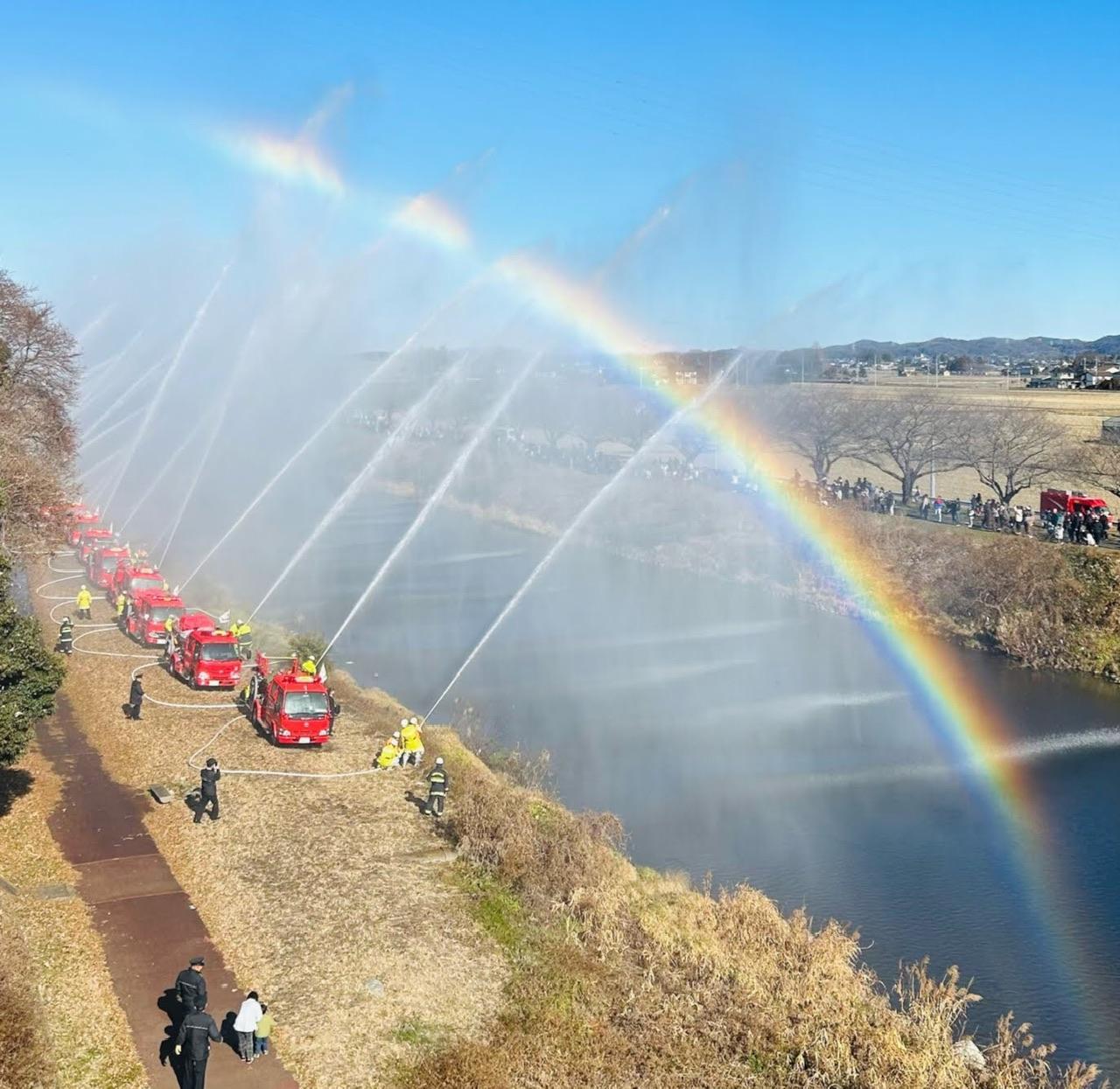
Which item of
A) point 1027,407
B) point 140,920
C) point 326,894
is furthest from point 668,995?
point 1027,407

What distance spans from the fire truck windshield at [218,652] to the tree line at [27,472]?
13.0 feet

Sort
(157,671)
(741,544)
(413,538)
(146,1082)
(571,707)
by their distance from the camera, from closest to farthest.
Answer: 1. (146,1082)
2. (157,671)
3. (571,707)
4. (741,544)
5. (413,538)

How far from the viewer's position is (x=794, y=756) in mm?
26594

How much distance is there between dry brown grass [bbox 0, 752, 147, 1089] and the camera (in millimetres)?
A: 10953

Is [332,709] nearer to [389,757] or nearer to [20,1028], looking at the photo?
[389,757]

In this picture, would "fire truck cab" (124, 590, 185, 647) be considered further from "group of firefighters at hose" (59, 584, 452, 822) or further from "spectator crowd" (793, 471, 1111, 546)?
"spectator crowd" (793, 471, 1111, 546)

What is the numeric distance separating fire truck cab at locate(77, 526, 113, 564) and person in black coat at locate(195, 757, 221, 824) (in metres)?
23.7

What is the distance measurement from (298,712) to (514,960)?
901 centimetres

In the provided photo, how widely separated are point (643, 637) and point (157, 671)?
711 inches

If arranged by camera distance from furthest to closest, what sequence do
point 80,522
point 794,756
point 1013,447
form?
point 1013,447 → point 80,522 → point 794,756

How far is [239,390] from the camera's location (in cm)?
4172

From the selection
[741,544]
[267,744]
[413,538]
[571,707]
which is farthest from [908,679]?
[413,538]

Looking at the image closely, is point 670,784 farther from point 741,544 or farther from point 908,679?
point 741,544

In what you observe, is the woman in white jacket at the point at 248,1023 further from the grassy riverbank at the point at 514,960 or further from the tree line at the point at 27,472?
the tree line at the point at 27,472
